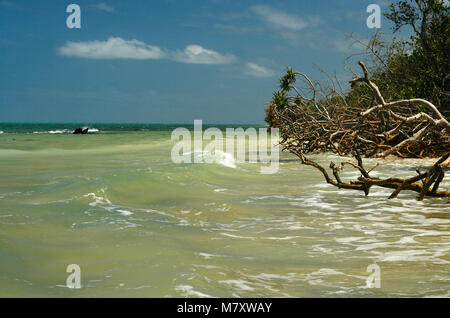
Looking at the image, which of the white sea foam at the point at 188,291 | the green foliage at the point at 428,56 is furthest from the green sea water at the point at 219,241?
the green foliage at the point at 428,56

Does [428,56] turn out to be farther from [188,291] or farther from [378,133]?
[188,291]

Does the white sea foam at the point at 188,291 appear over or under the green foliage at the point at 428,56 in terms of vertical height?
under

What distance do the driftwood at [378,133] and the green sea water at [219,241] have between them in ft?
1.38

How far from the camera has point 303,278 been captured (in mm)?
3594

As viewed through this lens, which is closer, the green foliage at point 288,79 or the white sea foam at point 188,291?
the white sea foam at point 188,291

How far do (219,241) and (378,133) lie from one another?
932cm

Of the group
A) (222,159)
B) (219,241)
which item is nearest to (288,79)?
(222,159)

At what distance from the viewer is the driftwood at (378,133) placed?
551cm

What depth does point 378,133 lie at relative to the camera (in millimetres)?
12875

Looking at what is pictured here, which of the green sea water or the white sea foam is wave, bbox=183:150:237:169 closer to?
the green sea water

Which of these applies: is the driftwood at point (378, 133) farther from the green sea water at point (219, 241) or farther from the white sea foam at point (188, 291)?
the white sea foam at point (188, 291)
